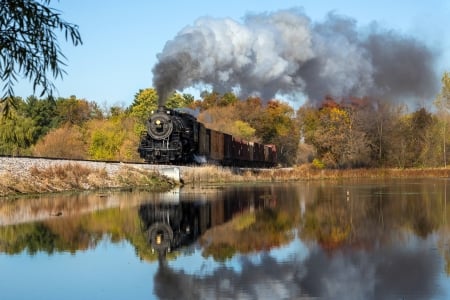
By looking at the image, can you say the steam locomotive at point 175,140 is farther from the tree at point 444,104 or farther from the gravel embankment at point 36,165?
the tree at point 444,104

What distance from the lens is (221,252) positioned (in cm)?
1487

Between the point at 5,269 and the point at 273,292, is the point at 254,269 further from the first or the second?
the point at 5,269

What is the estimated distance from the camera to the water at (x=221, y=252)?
35.4ft

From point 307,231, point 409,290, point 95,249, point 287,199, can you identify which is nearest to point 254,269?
point 409,290

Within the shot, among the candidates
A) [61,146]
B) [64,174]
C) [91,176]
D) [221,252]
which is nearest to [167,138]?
[91,176]

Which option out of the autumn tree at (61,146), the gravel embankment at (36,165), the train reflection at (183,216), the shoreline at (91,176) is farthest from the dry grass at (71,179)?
the autumn tree at (61,146)

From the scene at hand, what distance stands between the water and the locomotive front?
868 inches

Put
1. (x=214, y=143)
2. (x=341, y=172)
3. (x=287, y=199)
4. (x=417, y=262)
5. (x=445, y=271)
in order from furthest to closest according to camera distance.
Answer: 1. (x=341, y=172)
2. (x=214, y=143)
3. (x=287, y=199)
4. (x=417, y=262)
5. (x=445, y=271)

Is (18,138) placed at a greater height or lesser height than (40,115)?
lesser

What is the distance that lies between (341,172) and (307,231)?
2155 inches

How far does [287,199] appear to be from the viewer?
111 ft

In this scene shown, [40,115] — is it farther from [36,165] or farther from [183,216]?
[183,216]

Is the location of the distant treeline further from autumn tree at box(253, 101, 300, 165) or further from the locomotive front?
the locomotive front

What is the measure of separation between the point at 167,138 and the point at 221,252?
113 ft
